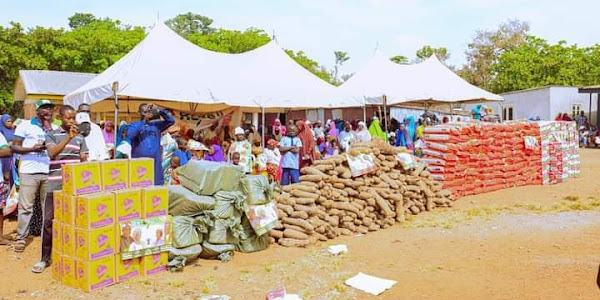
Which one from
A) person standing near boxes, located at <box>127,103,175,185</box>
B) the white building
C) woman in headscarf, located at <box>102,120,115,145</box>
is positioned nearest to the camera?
person standing near boxes, located at <box>127,103,175,185</box>

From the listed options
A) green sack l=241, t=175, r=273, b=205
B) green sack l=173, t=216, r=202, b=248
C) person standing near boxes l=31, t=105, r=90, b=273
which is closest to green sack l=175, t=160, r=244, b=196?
green sack l=241, t=175, r=273, b=205

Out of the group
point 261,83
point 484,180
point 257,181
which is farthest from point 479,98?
point 257,181

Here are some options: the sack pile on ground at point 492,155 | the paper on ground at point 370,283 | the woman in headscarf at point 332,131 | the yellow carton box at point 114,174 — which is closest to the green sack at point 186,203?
the yellow carton box at point 114,174

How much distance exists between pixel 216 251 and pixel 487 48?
135 feet

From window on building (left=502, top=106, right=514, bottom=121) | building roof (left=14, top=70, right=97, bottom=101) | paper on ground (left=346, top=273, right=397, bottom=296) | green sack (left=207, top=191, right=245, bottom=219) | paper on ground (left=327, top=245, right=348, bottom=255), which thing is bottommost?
paper on ground (left=346, top=273, right=397, bottom=296)

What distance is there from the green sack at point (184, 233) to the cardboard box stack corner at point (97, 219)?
0.29 metres

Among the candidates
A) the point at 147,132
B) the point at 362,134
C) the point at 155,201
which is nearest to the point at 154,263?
the point at 155,201

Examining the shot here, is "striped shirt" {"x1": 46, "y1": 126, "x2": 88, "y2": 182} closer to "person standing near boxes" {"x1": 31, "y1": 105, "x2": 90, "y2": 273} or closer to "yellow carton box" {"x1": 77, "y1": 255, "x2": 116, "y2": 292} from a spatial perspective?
"person standing near boxes" {"x1": 31, "y1": 105, "x2": 90, "y2": 273}

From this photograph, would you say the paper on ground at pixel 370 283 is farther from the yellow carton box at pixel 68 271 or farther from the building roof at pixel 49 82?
the building roof at pixel 49 82

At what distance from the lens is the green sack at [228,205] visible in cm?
601

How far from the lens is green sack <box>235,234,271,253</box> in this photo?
6320 mm

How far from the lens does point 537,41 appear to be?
36406mm

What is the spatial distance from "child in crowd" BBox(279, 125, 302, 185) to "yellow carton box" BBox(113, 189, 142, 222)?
406 cm

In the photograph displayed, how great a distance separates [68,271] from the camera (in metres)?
4.95
